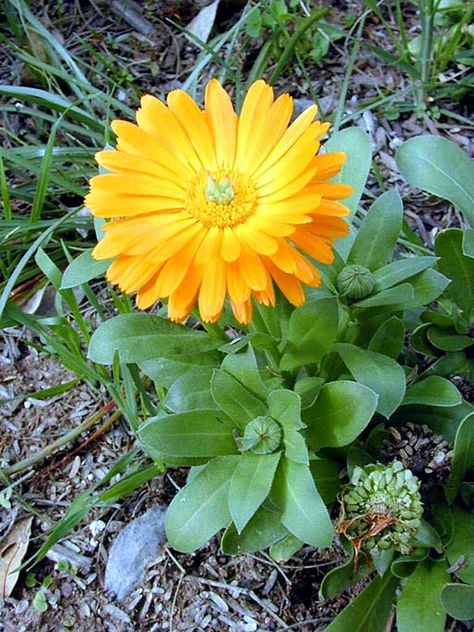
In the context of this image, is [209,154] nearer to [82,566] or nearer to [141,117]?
[141,117]

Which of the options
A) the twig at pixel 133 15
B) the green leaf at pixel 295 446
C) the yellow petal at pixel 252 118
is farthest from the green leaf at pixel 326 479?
the twig at pixel 133 15

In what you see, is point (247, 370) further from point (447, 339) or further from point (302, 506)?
point (447, 339)

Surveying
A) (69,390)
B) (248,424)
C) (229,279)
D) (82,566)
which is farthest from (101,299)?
(229,279)

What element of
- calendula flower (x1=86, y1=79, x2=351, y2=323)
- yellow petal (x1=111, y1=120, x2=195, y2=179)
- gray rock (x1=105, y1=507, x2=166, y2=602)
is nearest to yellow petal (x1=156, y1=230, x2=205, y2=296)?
calendula flower (x1=86, y1=79, x2=351, y2=323)

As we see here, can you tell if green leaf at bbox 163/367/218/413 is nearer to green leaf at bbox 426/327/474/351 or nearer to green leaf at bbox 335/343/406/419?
green leaf at bbox 335/343/406/419

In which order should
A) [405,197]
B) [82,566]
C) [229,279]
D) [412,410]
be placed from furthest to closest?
[405,197] < [82,566] < [412,410] < [229,279]

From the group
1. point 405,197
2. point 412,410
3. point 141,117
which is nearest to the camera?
point 141,117

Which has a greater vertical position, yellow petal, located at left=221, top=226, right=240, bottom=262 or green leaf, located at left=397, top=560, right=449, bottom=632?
yellow petal, located at left=221, top=226, right=240, bottom=262
